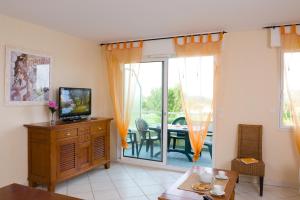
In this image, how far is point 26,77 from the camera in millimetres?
3236

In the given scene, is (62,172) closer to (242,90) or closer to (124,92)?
(124,92)

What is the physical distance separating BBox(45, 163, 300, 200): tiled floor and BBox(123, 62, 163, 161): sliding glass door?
0.45m

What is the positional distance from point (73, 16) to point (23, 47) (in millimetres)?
827

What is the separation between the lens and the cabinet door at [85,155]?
355 cm

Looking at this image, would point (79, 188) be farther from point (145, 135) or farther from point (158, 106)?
point (158, 106)

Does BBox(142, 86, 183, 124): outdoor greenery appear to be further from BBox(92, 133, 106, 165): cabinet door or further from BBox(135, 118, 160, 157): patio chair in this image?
BBox(92, 133, 106, 165): cabinet door

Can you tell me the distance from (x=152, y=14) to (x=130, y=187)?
2345mm

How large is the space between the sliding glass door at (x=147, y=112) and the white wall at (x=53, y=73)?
0.71 metres

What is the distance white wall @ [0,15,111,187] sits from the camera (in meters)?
3.01

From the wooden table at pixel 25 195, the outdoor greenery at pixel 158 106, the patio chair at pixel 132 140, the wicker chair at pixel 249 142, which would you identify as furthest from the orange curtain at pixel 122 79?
the wooden table at pixel 25 195

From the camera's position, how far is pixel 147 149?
441 centimetres

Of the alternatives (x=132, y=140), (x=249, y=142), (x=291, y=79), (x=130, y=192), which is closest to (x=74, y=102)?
(x=132, y=140)

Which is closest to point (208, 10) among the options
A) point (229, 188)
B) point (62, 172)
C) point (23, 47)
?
point (229, 188)

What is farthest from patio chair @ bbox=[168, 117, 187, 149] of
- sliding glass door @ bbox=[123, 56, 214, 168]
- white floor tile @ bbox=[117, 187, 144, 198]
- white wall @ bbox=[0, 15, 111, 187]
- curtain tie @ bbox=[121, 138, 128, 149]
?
white wall @ bbox=[0, 15, 111, 187]
